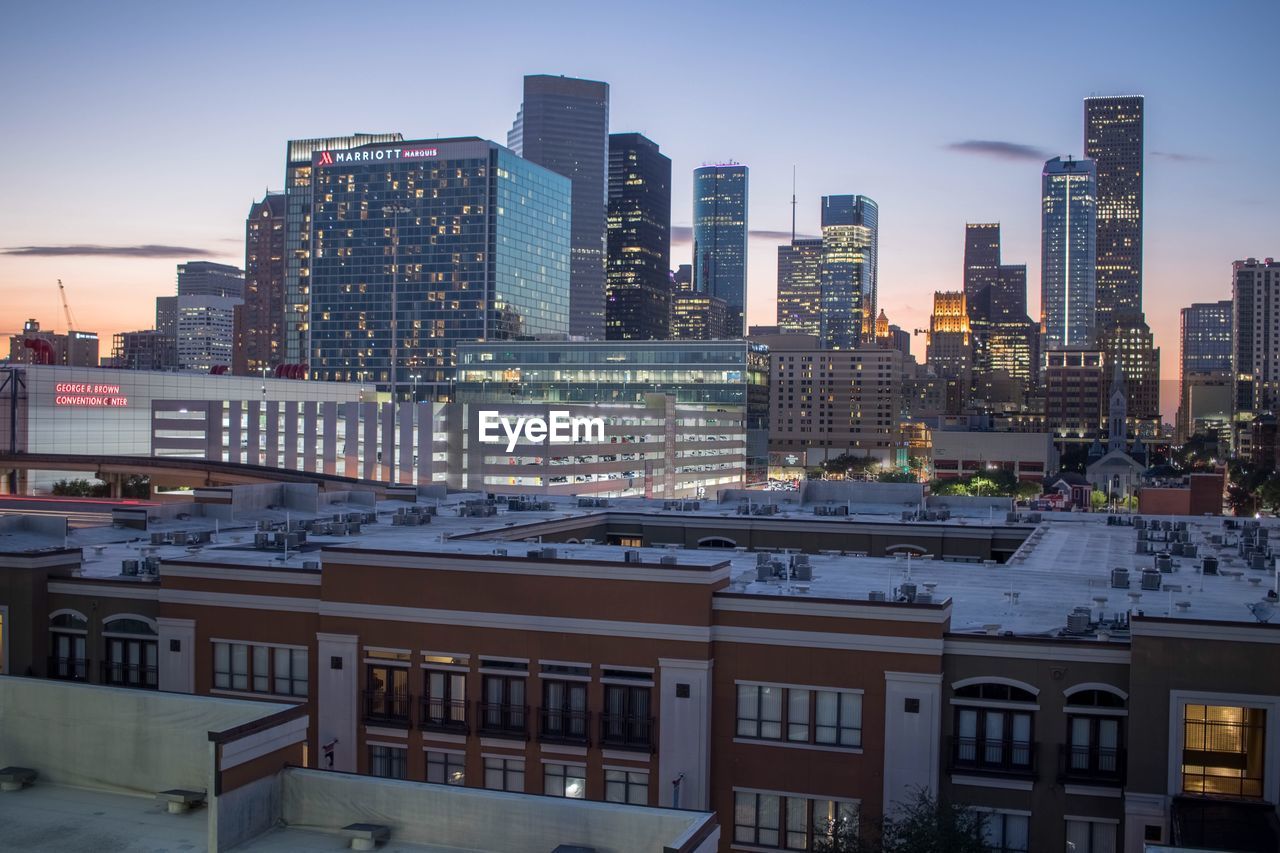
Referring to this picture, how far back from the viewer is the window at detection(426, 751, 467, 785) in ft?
116

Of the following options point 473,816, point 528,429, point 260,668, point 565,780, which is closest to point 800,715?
point 565,780

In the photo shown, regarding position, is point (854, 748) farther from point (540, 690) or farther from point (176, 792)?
point (176, 792)

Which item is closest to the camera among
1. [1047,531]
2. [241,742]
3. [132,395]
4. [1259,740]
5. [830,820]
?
[241,742]

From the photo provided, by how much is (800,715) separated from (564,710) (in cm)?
702

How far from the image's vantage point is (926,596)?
112ft

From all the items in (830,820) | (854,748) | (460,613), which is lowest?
(830,820)

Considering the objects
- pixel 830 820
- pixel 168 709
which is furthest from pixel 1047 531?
pixel 168 709

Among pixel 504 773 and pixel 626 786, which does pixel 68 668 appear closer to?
pixel 504 773

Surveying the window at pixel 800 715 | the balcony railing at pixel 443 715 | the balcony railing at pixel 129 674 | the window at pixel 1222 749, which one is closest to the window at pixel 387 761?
the balcony railing at pixel 443 715

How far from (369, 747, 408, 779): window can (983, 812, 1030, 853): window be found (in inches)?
682

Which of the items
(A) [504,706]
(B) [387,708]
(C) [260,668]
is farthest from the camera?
(C) [260,668]

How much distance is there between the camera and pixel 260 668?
126 ft

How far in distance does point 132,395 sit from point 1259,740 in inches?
6759

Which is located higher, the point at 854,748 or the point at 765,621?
the point at 765,621
